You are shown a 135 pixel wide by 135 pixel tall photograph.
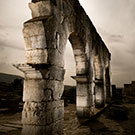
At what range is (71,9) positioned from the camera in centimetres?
440

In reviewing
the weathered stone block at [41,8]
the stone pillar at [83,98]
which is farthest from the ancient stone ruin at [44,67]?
the stone pillar at [83,98]

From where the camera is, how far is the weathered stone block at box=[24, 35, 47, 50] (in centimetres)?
292

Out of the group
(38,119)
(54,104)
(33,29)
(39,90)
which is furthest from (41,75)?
(33,29)

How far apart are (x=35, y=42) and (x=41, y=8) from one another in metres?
0.83

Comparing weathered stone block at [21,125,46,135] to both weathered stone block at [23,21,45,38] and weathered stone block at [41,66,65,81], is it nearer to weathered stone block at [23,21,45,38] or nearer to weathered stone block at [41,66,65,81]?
weathered stone block at [41,66,65,81]

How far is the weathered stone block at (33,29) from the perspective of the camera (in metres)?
2.90

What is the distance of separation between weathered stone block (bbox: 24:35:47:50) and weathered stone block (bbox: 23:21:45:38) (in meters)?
0.06

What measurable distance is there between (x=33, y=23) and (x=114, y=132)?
375 cm

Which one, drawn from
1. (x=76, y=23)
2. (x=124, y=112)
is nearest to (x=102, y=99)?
(x=124, y=112)

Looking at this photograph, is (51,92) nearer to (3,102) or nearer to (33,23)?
(33,23)

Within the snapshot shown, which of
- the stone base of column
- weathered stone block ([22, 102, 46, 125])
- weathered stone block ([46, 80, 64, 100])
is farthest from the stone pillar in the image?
weathered stone block ([22, 102, 46, 125])

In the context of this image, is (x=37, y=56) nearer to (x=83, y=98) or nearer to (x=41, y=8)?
(x=41, y=8)

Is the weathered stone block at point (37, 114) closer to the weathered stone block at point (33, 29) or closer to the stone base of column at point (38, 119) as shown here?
the stone base of column at point (38, 119)

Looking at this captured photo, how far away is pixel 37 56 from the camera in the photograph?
2949 mm
